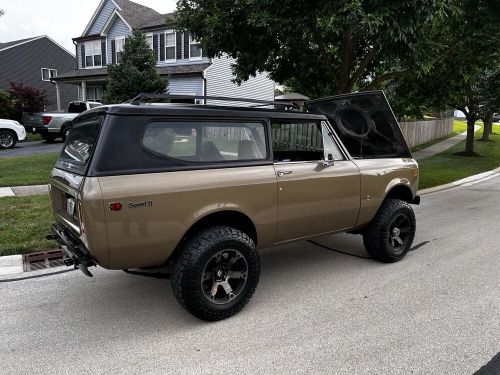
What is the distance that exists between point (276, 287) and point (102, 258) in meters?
1.90

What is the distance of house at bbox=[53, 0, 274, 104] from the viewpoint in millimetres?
22000

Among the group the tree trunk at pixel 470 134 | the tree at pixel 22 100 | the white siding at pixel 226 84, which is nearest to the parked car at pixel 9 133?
the tree at pixel 22 100

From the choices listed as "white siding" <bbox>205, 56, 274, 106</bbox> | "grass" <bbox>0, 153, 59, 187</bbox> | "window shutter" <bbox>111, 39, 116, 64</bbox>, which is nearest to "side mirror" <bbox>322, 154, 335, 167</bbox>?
"grass" <bbox>0, 153, 59, 187</bbox>

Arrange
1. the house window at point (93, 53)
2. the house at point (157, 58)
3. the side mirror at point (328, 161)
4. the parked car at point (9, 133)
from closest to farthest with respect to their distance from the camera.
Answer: the side mirror at point (328, 161) < the parked car at point (9, 133) < the house at point (157, 58) < the house window at point (93, 53)

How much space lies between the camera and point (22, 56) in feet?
108

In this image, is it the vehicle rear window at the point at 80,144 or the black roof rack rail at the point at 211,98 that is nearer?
the vehicle rear window at the point at 80,144

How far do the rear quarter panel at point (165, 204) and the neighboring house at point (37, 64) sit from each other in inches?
1233

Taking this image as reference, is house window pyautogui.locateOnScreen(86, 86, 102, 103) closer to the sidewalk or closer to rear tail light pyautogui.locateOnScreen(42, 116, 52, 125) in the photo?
rear tail light pyautogui.locateOnScreen(42, 116, 52, 125)

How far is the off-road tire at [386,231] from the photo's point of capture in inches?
192

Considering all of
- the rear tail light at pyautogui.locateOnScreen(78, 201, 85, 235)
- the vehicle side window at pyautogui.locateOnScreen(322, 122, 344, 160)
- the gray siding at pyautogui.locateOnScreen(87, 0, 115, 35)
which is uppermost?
the gray siding at pyautogui.locateOnScreen(87, 0, 115, 35)

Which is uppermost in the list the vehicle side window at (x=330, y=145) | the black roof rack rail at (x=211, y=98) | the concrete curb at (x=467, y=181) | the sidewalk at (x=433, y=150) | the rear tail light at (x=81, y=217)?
the black roof rack rail at (x=211, y=98)

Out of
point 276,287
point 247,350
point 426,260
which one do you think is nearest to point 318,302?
point 276,287

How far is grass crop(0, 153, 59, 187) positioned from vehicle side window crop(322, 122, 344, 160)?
7132 millimetres

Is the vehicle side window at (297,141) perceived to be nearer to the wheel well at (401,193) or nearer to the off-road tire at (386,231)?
the off-road tire at (386,231)
